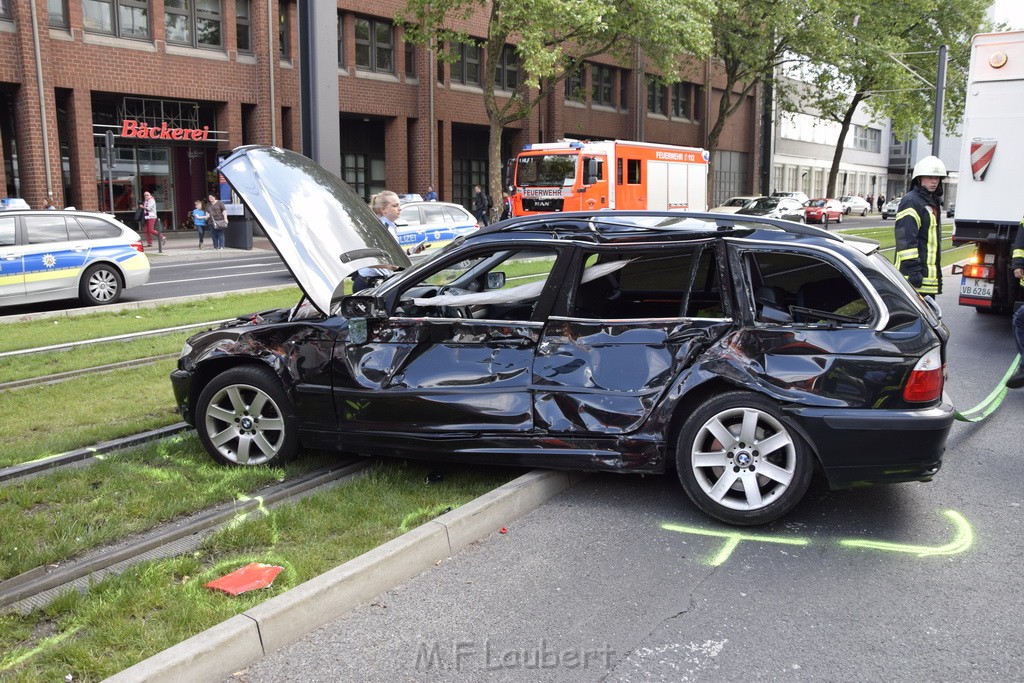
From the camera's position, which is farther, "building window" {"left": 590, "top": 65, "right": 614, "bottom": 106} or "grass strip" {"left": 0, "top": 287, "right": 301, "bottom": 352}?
"building window" {"left": 590, "top": 65, "right": 614, "bottom": 106}

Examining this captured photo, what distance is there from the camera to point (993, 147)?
10.5 meters

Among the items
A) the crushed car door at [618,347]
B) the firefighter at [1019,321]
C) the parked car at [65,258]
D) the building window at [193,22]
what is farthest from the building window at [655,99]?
the crushed car door at [618,347]

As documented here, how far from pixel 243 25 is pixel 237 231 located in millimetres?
8279

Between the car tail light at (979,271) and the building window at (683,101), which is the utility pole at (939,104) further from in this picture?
the building window at (683,101)

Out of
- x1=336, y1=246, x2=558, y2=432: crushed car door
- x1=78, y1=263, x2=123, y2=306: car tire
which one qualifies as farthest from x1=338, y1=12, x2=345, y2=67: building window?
x1=336, y1=246, x2=558, y2=432: crushed car door

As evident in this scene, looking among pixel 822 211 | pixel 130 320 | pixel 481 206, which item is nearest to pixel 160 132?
pixel 481 206

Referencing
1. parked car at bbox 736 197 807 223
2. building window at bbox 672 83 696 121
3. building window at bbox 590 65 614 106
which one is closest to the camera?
parked car at bbox 736 197 807 223

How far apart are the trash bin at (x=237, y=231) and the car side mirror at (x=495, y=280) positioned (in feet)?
77.6

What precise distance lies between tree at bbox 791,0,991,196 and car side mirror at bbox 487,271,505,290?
37.0 meters

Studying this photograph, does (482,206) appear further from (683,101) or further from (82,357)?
(82,357)

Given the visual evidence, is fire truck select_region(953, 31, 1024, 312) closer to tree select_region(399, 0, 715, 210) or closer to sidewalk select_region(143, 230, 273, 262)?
tree select_region(399, 0, 715, 210)

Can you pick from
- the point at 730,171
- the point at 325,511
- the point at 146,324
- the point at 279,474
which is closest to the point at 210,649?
the point at 325,511

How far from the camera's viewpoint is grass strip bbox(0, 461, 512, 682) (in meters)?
3.39

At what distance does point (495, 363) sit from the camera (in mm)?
5168
